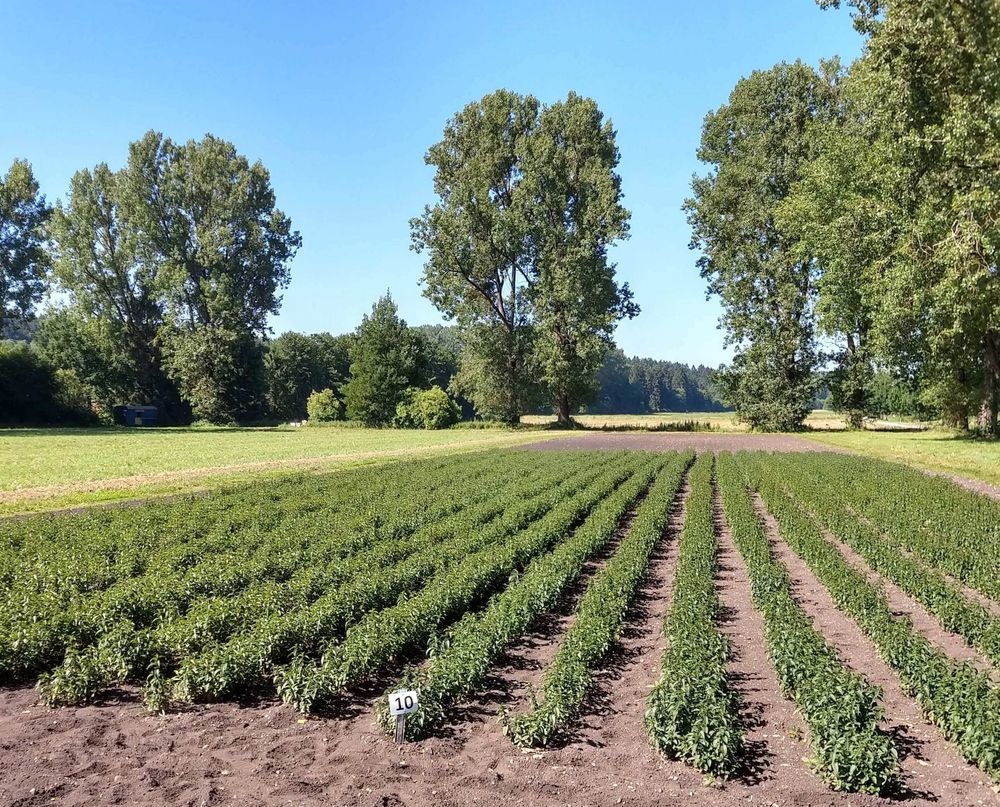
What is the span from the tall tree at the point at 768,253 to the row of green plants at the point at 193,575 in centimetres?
4734

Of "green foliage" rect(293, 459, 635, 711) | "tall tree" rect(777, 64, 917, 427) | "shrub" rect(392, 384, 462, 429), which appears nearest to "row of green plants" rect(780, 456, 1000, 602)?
"green foliage" rect(293, 459, 635, 711)

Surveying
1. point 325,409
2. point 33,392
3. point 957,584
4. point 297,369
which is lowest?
point 957,584

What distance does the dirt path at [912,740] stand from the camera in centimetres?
559

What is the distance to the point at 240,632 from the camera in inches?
328

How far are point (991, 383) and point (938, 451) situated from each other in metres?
9.86

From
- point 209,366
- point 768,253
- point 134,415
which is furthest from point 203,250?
point 768,253

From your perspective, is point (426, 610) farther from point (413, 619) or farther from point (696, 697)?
point (696, 697)

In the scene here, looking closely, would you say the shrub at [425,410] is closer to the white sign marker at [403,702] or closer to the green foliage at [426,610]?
the green foliage at [426,610]

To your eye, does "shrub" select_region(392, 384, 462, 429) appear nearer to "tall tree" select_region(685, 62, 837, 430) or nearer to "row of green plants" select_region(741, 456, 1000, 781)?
"tall tree" select_region(685, 62, 837, 430)

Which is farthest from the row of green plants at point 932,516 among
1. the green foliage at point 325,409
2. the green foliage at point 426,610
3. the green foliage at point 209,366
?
the green foliage at point 325,409

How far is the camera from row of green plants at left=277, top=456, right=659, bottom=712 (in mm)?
7207

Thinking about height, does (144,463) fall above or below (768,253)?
below

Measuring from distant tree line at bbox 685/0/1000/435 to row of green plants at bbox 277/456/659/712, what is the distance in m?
21.8

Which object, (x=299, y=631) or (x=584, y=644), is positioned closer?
(x=584, y=644)
